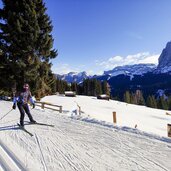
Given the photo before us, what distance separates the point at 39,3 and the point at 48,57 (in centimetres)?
730

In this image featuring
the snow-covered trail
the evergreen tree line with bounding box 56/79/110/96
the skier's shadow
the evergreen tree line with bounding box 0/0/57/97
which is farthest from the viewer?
the evergreen tree line with bounding box 56/79/110/96

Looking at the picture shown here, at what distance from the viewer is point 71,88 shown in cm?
11894

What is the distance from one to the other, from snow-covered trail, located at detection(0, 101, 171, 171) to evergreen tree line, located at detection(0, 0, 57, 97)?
18.0m

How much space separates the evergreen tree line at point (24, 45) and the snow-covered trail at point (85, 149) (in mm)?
17991

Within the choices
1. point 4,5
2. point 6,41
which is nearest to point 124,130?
point 6,41

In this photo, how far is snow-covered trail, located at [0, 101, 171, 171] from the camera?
6.95 m

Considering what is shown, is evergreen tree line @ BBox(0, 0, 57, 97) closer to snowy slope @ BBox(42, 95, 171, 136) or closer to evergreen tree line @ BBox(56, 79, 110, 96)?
snowy slope @ BBox(42, 95, 171, 136)

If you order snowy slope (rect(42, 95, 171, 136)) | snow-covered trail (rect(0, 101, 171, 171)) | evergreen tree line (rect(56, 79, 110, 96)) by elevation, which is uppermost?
evergreen tree line (rect(56, 79, 110, 96))

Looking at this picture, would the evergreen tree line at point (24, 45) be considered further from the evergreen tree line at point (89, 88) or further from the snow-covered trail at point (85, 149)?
the evergreen tree line at point (89, 88)

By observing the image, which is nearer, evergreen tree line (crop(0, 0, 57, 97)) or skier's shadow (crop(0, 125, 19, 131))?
skier's shadow (crop(0, 125, 19, 131))

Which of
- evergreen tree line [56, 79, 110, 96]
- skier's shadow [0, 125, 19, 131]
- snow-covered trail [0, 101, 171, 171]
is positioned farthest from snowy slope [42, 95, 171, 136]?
evergreen tree line [56, 79, 110, 96]

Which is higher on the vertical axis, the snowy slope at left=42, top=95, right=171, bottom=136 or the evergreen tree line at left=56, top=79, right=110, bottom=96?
the evergreen tree line at left=56, top=79, right=110, bottom=96

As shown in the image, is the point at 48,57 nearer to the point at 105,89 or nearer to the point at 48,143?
the point at 48,143

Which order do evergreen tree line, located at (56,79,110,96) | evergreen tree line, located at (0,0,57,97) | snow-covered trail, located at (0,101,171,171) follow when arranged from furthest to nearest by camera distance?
evergreen tree line, located at (56,79,110,96) < evergreen tree line, located at (0,0,57,97) < snow-covered trail, located at (0,101,171,171)
